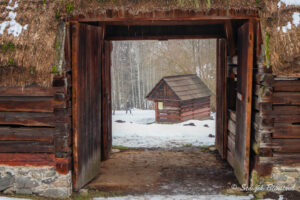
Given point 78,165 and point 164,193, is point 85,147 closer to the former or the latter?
point 78,165

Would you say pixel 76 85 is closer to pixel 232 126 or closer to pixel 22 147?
pixel 22 147

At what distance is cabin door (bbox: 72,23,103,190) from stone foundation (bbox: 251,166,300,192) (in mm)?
2900

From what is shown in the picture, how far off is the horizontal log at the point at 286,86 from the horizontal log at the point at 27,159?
12.0 ft

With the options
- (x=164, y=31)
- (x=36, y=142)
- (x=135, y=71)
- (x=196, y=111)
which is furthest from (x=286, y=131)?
(x=135, y=71)

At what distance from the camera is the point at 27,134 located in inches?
197

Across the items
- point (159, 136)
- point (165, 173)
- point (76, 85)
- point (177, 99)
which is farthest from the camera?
point (177, 99)

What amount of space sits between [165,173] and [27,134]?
279 cm

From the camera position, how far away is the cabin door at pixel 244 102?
4.97 meters

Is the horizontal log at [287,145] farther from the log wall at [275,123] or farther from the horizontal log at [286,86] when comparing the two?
the horizontal log at [286,86]

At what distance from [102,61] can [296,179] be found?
449cm

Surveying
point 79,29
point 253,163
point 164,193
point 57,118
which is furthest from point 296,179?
point 79,29

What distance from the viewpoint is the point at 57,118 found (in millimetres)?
4863

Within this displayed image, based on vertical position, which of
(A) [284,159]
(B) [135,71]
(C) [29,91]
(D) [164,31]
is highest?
(B) [135,71]

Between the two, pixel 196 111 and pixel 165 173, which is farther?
pixel 196 111
